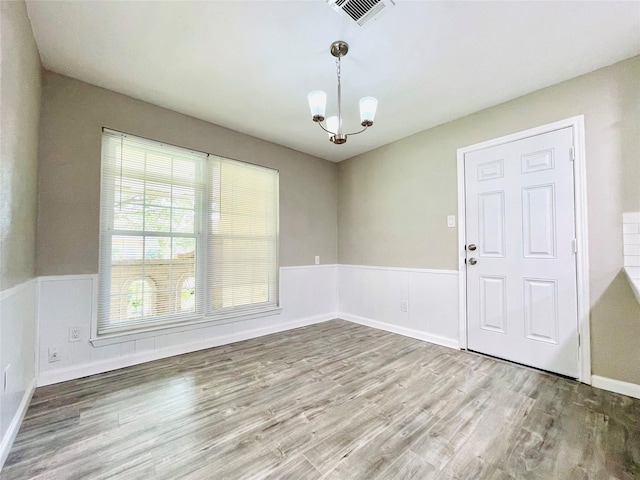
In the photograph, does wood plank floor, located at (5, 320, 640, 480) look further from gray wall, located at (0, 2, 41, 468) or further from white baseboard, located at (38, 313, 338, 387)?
gray wall, located at (0, 2, 41, 468)

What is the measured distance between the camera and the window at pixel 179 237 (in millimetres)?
2492

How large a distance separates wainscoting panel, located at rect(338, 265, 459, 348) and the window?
1.22m

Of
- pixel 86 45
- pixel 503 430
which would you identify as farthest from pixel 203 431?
pixel 86 45

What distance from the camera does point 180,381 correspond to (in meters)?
2.19

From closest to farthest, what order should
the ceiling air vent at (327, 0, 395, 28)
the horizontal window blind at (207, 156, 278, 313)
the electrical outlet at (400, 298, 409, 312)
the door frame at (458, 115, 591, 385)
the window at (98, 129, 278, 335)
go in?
the ceiling air vent at (327, 0, 395, 28), the door frame at (458, 115, 591, 385), the window at (98, 129, 278, 335), the horizontal window blind at (207, 156, 278, 313), the electrical outlet at (400, 298, 409, 312)

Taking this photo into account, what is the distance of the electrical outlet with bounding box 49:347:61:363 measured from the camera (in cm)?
216

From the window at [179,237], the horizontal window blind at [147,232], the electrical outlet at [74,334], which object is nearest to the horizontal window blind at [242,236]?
the window at [179,237]

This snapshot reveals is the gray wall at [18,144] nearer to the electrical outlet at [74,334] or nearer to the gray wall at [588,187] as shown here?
the electrical outlet at [74,334]

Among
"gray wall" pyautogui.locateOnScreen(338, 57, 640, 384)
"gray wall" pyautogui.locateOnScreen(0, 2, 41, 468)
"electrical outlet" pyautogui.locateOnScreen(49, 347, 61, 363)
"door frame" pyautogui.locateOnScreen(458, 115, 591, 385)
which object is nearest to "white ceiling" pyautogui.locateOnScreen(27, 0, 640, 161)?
"gray wall" pyautogui.locateOnScreen(338, 57, 640, 384)

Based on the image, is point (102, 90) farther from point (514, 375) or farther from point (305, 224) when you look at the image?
point (514, 375)

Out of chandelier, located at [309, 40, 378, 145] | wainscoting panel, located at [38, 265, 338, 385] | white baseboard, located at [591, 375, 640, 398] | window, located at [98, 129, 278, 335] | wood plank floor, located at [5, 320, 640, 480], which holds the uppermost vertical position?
chandelier, located at [309, 40, 378, 145]

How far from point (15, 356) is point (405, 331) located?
133 inches

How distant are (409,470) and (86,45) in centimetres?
332

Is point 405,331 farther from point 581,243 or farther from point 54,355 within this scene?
point 54,355
